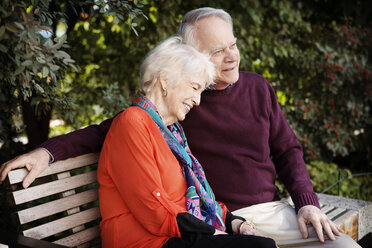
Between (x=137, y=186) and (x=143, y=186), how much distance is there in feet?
0.09

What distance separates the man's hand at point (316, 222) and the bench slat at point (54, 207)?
1164 mm

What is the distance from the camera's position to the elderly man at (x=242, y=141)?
7.59 feet

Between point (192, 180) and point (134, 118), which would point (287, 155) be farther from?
point (134, 118)

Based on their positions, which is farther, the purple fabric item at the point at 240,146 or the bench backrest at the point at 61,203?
the purple fabric item at the point at 240,146

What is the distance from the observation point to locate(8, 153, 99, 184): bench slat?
1761 mm

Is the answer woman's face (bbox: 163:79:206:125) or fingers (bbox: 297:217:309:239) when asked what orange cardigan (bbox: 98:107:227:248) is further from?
fingers (bbox: 297:217:309:239)

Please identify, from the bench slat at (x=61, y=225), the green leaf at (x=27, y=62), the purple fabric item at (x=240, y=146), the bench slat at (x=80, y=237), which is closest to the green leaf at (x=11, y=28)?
the green leaf at (x=27, y=62)

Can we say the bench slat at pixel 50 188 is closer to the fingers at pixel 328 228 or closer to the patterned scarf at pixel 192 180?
the patterned scarf at pixel 192 180

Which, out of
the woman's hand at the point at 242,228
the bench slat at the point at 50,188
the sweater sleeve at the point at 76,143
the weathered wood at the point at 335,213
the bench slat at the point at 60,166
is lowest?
the weathered wood at the point at 335,213

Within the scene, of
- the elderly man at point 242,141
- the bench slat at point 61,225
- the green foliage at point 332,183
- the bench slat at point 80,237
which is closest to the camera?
the bench slat at point 61,225

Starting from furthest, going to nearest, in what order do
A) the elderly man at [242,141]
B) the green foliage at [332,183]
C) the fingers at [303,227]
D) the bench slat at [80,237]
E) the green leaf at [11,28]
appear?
the green foliage at [332,183]
the elderly man at [242,141]
the fingers at [303,227]
the bench slat at [80,237]
the green leaf at [11,28]

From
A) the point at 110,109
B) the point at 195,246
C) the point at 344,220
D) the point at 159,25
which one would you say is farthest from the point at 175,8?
the point at 195,246

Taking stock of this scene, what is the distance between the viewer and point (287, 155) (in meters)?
2.48

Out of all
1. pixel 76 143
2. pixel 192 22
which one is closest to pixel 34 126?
pixel 76 143
